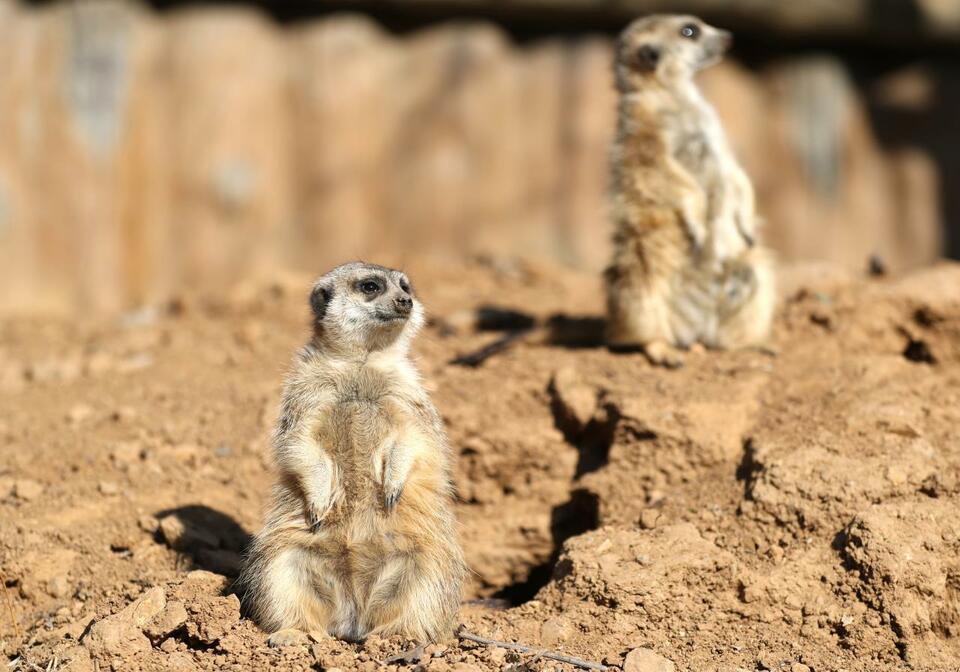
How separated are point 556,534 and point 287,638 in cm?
144

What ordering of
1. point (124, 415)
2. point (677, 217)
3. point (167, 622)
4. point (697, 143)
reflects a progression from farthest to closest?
→ point (697, 143) → point (677, 217) → point (124, 415) → point (167, 622)

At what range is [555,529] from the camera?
424 cm

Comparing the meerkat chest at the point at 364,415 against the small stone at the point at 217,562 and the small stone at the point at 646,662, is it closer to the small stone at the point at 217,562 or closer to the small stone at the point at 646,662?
the small stone at the point at 217,562

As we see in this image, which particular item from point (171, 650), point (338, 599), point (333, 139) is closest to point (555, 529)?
point (338, 599)

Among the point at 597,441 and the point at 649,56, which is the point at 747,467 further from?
the point at 649,56

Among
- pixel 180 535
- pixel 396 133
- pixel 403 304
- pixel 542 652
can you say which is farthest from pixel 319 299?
pixel 396 133

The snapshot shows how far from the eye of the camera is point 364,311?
351 centimetres

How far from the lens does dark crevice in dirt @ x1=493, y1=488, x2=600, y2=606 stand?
13.6 ft

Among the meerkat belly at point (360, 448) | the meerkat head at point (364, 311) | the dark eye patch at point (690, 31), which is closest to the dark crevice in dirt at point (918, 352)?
the dark eye patch at point (690, 31)

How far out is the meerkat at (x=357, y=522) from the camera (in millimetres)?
3131

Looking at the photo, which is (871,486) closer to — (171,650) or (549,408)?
(549,408)

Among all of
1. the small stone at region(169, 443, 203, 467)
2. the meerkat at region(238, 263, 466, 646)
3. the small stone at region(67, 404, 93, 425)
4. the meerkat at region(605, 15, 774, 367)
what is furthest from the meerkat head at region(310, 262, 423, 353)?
the meerkat at region(605, 15, 774, 367)

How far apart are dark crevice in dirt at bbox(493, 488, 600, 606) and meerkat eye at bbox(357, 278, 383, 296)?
1.08 metres

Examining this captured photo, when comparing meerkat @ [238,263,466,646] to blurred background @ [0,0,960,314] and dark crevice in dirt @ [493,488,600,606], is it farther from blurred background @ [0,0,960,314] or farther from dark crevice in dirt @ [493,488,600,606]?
blurred background @ [0,0,960,314]
